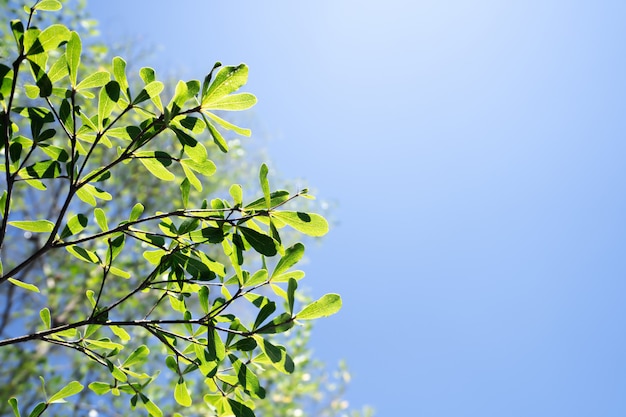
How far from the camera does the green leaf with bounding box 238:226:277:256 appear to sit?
1.18m

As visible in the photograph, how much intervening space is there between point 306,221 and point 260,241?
11cm

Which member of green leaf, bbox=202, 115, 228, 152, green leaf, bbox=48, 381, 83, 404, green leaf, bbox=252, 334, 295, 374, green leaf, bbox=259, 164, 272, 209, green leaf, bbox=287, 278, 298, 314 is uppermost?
green leaf, bbox=202, 115, 228, 152

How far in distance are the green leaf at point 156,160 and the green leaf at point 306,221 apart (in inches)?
11.3

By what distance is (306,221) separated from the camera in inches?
46.8

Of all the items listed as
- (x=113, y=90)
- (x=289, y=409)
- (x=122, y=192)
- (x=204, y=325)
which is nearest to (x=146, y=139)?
(x=113, y=90)

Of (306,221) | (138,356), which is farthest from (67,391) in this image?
(306,221)

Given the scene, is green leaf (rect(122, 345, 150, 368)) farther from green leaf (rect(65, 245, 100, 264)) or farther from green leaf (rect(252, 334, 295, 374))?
green leaf (rect(252, 334, 295, 374))

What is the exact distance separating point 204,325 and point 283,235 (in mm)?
7056

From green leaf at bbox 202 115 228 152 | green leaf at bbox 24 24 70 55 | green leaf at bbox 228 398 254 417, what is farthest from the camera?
green leaf at bbox 228 398 254 417

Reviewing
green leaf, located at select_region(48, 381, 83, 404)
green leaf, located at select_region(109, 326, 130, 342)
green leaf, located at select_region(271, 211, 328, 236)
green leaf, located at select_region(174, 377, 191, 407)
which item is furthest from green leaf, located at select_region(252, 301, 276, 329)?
green leaf, located at select_region(48, 381, 83, 404)

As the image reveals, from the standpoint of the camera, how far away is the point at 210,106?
1.16m

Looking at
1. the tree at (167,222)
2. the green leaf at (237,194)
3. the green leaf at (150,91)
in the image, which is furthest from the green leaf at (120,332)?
the green leaf at (150,91)

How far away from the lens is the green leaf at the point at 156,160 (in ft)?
4.05

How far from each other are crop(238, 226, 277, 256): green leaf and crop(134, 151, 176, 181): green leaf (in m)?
0.23
